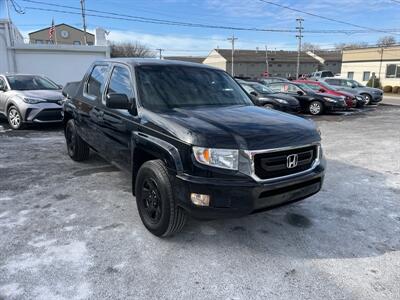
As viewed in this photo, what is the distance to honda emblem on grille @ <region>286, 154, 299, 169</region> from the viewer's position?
325 cm

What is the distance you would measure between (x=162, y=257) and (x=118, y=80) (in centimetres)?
239

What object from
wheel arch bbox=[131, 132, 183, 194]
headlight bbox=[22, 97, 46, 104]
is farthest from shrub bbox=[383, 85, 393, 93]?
wheel arch bbox=[131, 132, 183, 194]

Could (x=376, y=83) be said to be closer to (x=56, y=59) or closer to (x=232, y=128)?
(x=56, y=59)

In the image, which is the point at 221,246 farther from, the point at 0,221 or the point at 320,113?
the point at 320,113

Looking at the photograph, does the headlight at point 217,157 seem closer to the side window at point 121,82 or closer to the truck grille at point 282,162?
the truck grille at point 282,162

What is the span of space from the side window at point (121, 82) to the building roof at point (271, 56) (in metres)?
75.4

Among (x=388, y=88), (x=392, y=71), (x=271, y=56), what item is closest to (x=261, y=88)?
(x=388, y=88)

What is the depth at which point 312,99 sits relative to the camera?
15.0m

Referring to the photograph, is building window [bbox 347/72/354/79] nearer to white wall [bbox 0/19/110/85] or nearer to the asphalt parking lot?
white wall [bbox 0/19/110/85]

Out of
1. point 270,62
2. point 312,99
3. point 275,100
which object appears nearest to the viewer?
point 275,100

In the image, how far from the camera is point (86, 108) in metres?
5.23

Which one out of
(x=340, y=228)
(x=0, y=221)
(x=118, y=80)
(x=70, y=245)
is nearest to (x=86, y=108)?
(x=118, y=80)

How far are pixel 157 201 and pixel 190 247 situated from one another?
0.57m

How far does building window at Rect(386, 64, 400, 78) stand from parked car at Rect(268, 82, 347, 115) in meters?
29.2
